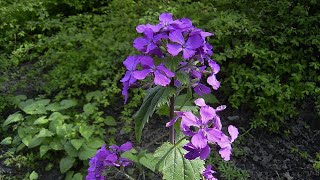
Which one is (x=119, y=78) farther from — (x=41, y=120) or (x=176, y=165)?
(x=176, y=165)

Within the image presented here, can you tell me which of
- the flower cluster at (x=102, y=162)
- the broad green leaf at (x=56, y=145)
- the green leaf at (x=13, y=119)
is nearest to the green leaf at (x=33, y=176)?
the broad green leaf at (x=56, y=145)

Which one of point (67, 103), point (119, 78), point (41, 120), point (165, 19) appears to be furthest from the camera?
point (119, 78)

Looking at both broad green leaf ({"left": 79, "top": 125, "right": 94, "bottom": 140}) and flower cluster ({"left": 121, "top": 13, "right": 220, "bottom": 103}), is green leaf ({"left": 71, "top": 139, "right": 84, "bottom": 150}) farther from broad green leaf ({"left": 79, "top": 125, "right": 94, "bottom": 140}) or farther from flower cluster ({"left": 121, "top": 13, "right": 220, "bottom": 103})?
flower cluster ({"left": 121, "top": 13, "right": 220, "bottom": 103})

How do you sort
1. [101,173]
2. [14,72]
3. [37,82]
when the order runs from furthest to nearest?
[14,72]
[37,82]
[101,173]

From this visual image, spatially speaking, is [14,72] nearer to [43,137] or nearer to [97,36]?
[97,36]

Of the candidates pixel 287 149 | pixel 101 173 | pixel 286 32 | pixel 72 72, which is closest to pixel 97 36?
pixel 72 72

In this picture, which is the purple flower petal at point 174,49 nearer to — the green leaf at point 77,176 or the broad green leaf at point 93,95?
the green leaf at point 77,176

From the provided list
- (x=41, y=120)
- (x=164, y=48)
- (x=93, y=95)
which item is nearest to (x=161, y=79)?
(x=164, y=48)
